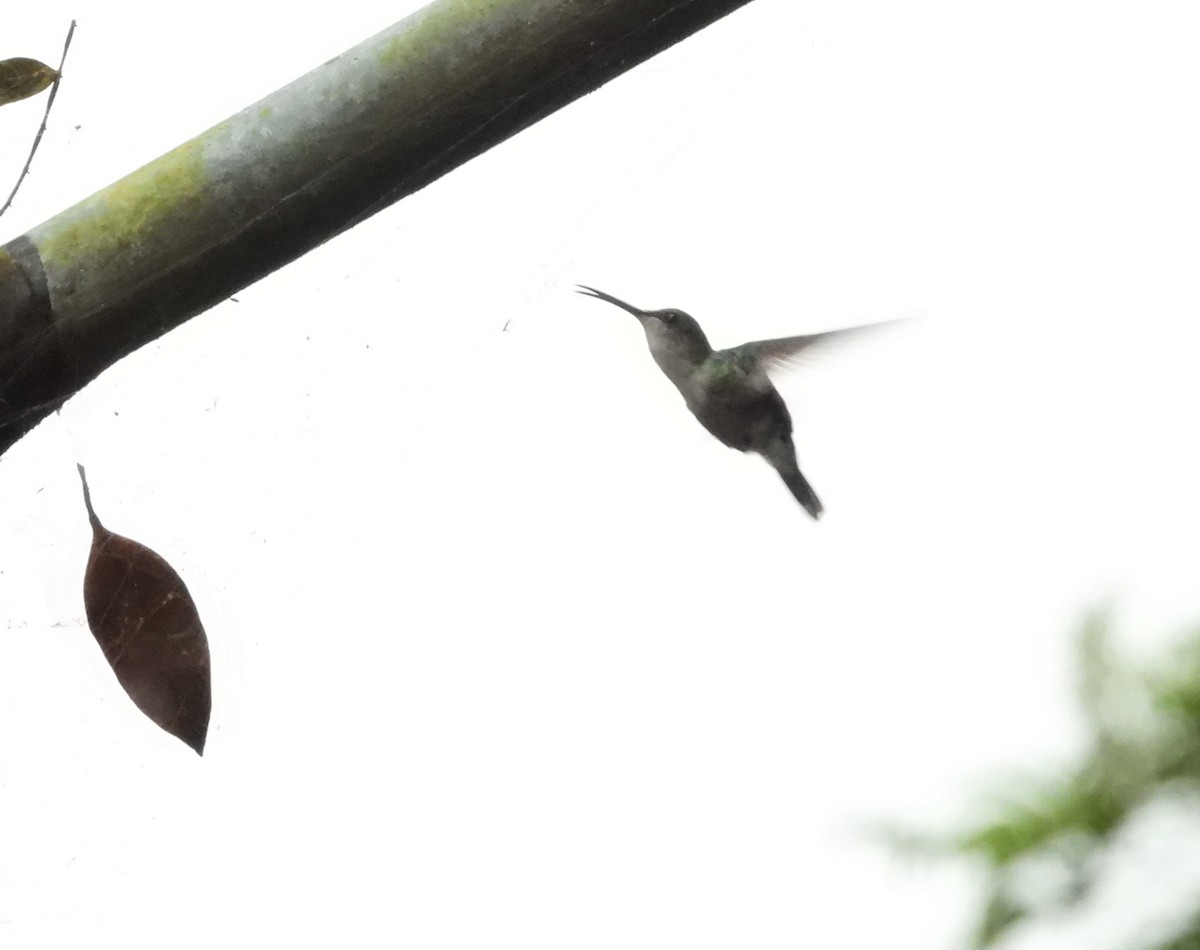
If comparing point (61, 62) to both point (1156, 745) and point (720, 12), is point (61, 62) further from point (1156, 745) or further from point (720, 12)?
point (1156, 745)

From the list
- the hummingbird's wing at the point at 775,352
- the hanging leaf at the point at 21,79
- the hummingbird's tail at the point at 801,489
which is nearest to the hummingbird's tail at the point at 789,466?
the hummingbird's tail at the point at 801,489

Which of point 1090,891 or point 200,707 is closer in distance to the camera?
point 1090,891

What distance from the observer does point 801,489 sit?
6.69 feet

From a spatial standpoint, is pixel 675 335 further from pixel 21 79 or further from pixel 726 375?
pixel 21 79

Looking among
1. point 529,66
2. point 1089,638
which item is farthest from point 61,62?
point 1089,638

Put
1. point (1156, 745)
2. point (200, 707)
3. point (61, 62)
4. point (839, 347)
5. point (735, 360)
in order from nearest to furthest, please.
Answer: point (1156, 745), point (200, 707), point (61, 62), point (839, 347), point (735, 360)

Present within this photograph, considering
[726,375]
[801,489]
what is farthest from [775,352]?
[801,489]

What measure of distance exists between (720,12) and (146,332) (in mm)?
442

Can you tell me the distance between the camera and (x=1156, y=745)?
53 cm

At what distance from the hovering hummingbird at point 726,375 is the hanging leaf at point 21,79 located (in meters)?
0.99

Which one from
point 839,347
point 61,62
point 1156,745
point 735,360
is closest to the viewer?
point 1156,745

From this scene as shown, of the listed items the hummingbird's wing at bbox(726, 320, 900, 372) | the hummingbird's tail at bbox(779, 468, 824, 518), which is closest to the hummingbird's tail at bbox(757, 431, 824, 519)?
the hummingbird's tail at bbox(779, 468, 824, 518)

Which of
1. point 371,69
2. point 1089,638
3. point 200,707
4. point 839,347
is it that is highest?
point 839,347

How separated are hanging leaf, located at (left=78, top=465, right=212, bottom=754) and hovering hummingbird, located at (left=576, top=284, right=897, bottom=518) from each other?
1.06 meters
